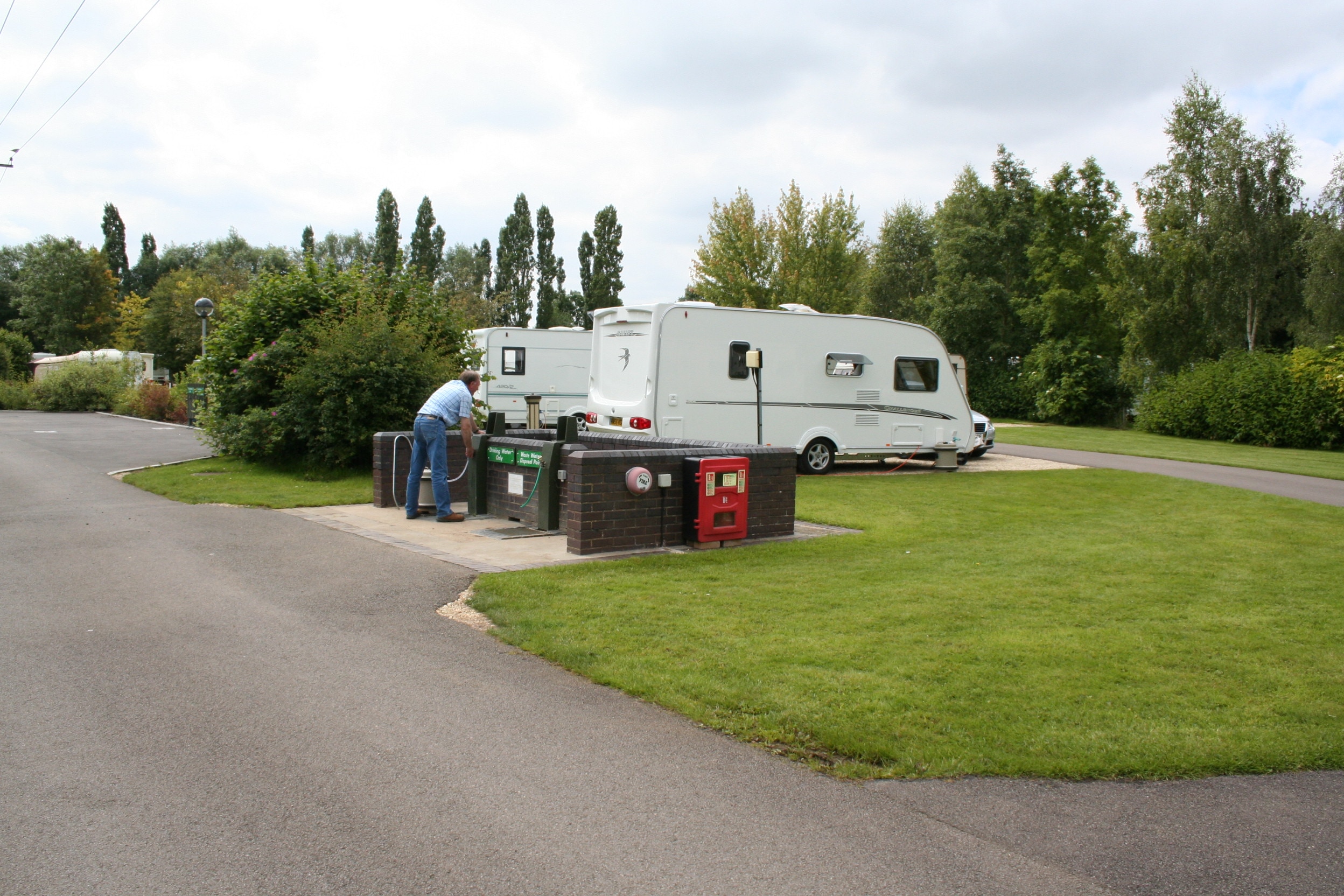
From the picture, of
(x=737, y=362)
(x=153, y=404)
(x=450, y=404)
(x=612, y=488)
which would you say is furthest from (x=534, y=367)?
(x=153, y=404)

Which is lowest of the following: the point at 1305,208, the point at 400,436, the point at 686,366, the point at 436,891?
the point at 436,891

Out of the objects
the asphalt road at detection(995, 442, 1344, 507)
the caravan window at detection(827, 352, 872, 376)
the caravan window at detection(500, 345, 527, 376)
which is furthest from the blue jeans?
the asphalt road at detection(995, 442, 1344, 507)

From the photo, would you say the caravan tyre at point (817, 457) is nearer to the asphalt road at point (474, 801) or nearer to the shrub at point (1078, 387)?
the asphalt road at point (474, 801)

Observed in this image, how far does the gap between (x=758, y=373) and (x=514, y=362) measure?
8.89 metres

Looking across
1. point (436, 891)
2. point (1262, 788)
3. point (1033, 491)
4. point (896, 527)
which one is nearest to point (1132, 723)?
point (1262, 788)

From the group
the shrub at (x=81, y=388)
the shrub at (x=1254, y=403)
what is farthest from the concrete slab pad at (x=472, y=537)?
the shrub at (x=81, y=388)

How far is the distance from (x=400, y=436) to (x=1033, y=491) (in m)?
9.74

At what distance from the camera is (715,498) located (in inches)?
355

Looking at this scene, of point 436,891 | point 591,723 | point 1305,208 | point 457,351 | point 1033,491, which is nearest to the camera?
point 436,891

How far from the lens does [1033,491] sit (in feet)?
48.4

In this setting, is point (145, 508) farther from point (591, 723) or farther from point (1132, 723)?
point (1132, 723)

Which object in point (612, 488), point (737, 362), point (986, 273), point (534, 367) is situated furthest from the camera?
point (986, 273)

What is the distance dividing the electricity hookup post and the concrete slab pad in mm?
3870

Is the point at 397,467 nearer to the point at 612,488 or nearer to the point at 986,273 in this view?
the point at 612,488
